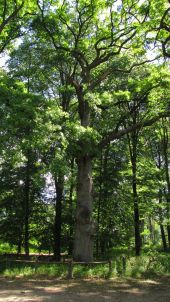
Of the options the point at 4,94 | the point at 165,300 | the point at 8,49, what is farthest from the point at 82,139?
the point at 165,300

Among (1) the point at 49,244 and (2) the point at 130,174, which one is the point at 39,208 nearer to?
(1) the point at 49,244

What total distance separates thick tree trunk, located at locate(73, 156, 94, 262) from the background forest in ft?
0.16

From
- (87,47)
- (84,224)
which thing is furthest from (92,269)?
(87,47)

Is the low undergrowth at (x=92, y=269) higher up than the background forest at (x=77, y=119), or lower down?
lower down

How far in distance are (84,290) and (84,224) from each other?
6138 mm

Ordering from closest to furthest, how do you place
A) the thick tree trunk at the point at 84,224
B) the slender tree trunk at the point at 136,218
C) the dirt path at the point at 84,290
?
the dirt path at the point at 84,290
the thick tree trunk at the point at 84,224
the slender tree trunk at the point at 136,218

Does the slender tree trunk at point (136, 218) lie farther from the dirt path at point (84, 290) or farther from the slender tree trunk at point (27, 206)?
the dirt path at point (84, 290)

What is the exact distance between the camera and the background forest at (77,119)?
49.2 ft

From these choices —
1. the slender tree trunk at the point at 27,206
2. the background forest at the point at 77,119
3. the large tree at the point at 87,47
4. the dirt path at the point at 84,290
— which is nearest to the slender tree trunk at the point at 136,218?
the background forest at the point at 77,119

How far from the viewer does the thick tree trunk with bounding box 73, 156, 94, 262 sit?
16.9 meters

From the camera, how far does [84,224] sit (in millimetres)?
17062

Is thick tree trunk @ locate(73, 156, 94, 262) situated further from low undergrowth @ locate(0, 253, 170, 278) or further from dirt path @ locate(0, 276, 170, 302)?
dirt path @ locate(0, 276, 170, 302)

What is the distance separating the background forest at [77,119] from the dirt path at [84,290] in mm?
4108

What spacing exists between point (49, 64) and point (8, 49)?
7.82 feet
